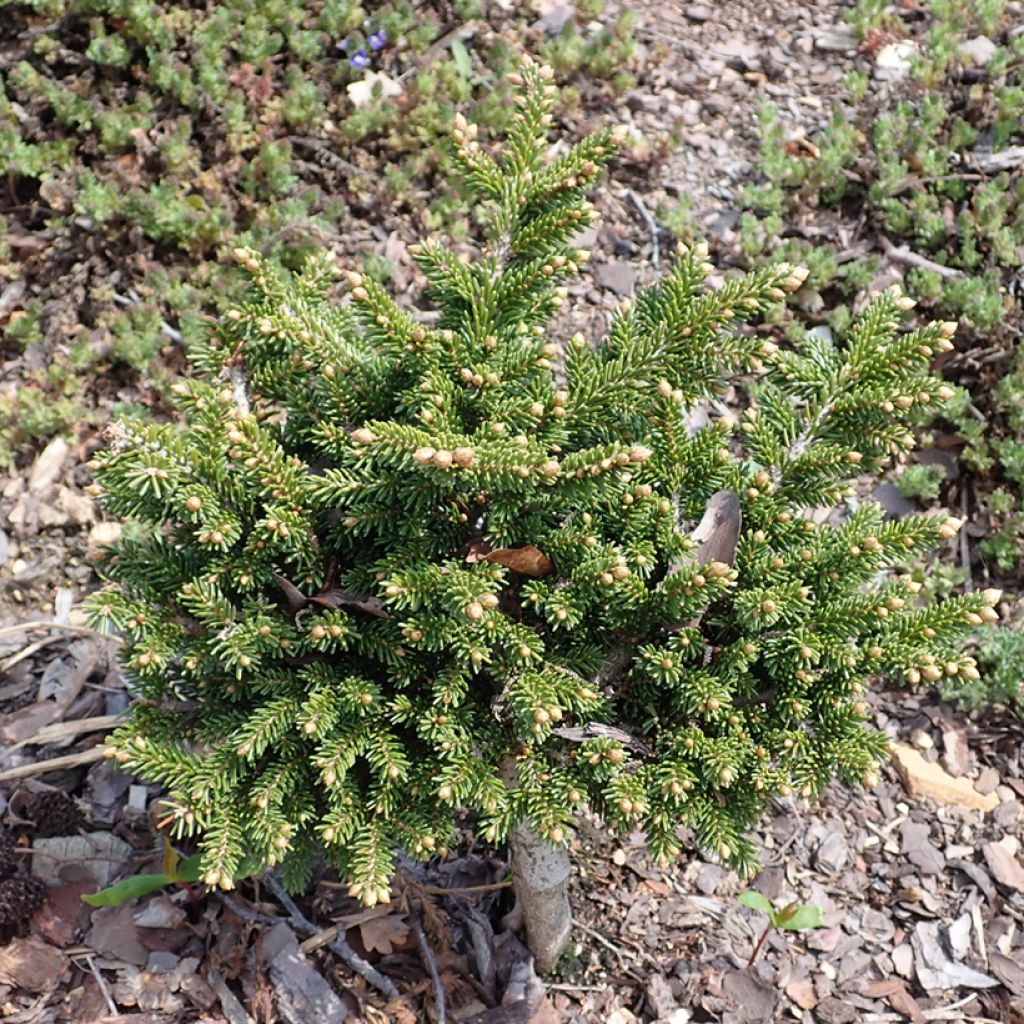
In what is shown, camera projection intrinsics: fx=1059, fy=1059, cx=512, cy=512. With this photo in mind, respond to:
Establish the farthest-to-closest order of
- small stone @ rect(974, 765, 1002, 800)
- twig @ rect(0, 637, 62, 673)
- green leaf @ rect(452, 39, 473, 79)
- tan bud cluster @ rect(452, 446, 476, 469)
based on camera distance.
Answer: green leaf @ rect(452, 39, 473, 79) → twig @ rect(0, 637, 62, 673) → small stone @ rect(974, 765, 1002, 800) → tan bud cluster @ rect(452, 446, 476, 469)

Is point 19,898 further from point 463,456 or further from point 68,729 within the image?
point 463,456

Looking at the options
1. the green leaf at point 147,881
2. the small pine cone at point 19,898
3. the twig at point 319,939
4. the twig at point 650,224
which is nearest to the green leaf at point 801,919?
the twig at point 319,939

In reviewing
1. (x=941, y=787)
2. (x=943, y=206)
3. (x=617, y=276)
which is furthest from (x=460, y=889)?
(x=943, y=206)

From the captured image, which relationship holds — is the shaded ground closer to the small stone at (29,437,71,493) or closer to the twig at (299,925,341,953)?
the twig at (299,925,341,953)

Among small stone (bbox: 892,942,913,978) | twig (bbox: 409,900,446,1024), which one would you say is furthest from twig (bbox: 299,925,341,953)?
small stone (bbox: 892,942,913,978)

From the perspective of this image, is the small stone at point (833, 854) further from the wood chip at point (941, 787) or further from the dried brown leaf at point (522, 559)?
the dried brown leaf at point (522, 559)

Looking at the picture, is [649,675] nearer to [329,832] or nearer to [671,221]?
[329,832]
